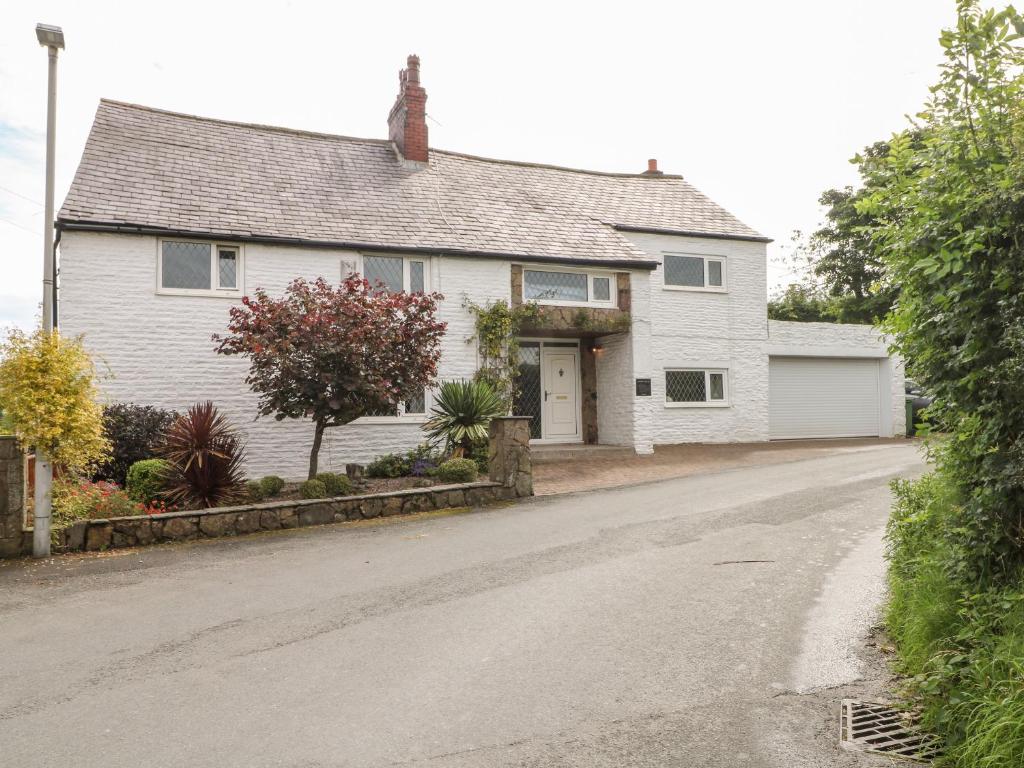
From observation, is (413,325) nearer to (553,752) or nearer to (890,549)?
(890,549)

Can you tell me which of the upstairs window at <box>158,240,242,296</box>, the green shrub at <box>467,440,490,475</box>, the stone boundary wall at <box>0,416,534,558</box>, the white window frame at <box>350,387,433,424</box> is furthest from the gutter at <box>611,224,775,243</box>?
the upstairs window at <box>158,240,242,296</box>

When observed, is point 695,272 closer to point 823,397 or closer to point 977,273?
point 823,397

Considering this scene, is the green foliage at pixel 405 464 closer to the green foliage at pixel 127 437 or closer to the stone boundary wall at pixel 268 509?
the stone boundary wall at pixel 268 509

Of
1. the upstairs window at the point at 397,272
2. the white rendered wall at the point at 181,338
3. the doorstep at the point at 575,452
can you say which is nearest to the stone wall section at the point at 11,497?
the white rendered wall at the point at 181,338

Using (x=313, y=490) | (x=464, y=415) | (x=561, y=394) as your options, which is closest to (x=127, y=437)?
(x=313, y=490)

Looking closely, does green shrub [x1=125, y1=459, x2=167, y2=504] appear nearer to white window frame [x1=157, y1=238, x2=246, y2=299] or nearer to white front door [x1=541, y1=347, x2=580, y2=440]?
white window frame [x1=157, y1=238, x2=246, y2=299]

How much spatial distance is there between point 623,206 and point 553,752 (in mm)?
19300

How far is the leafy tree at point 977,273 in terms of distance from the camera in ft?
13.1

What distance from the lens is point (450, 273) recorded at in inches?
651

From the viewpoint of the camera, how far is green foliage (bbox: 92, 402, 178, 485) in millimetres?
12484

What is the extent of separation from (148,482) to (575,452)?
30.3 ft

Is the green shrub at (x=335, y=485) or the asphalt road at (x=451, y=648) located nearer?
the asphalt road at (x=451, y=648)

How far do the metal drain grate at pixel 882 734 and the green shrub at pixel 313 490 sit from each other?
8341 mm

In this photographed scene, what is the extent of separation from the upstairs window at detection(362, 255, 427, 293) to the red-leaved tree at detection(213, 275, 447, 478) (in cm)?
399
